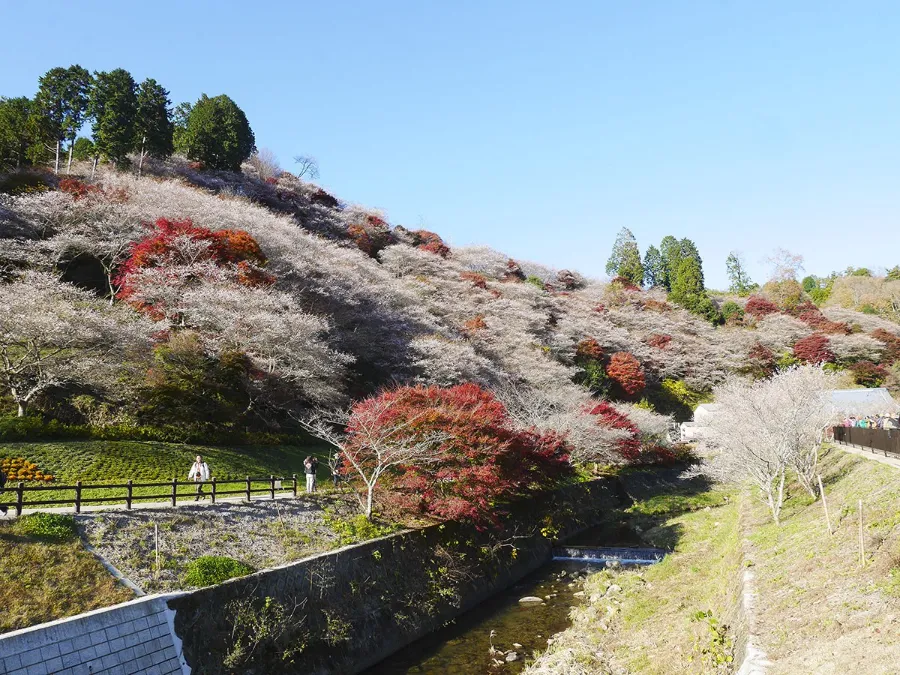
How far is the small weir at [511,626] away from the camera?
14953mm

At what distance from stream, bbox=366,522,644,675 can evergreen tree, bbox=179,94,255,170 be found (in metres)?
52.0

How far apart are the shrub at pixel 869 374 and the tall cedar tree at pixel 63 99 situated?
78.6m

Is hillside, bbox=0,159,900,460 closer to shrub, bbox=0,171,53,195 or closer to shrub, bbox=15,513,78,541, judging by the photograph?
shrub, bbox=0,171,53,195

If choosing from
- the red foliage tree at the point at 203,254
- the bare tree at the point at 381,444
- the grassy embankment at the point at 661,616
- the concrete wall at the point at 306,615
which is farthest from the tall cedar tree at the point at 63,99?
the grassy embankment at the point at 661,616

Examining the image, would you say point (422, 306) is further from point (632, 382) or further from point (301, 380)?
point (632, 382)

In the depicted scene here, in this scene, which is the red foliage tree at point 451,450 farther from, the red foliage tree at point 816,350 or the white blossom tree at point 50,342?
the red foliage tree at point 816,350

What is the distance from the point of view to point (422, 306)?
46.3m

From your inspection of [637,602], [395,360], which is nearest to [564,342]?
[395,360]

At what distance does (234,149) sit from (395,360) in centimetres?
3443

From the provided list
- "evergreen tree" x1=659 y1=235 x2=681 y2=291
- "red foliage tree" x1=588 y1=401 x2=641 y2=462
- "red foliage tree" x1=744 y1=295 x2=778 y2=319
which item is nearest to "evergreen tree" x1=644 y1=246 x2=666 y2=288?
"evergreen tree" x1=659 y1=235 x2=681 y2=291

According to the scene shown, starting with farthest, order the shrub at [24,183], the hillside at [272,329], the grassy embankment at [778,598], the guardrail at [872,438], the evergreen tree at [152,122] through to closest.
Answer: the evergreen tree at [152,122] < the shrub at [24,183] < the hillside at [272,329] < the guardrail at [872,438] < the grassy embankment at [778,598]

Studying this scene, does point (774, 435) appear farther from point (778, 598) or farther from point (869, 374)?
point (869, 374)

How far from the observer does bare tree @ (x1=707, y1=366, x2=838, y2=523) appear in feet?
65.3

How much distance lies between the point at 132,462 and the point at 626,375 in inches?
1808
